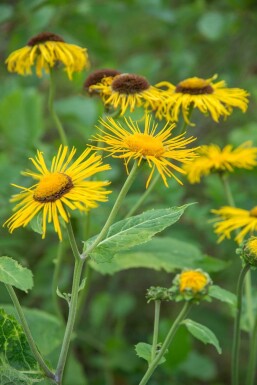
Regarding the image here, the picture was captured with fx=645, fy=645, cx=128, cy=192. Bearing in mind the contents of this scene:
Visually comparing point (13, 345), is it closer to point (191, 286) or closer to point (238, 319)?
point (191, 286)

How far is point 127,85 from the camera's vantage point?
1.29 meters

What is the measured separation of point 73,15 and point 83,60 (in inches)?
44.8

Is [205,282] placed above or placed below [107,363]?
above

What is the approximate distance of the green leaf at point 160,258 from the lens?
1513 millimetres

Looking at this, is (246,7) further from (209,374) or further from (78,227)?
(209,374)

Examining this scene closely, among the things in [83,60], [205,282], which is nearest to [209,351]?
[83,60]

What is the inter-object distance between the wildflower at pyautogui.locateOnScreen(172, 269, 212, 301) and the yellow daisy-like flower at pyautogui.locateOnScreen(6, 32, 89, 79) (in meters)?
0.65

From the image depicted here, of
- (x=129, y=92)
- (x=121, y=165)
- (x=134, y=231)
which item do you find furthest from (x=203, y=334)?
(x=121, y=165)

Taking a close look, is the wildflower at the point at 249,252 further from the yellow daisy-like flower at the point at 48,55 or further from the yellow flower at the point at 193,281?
the yellow daisy-like flower at the point at 48,55

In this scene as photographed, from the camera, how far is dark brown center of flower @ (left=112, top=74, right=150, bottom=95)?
1.29 meters

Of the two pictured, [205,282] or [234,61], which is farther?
[234,61]

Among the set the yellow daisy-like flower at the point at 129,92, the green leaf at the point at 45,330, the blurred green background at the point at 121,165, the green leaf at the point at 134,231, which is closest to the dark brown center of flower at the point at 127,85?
the yellow daisy-like flower at the point at 129,92

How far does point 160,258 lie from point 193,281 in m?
0.60

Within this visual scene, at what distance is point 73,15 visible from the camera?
8.42 ft
